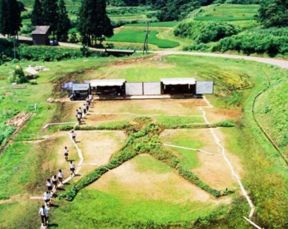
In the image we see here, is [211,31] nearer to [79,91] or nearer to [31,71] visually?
[31,71]

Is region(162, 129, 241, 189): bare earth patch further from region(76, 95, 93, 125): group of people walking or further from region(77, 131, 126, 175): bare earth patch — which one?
region(76, 95, 93, 125): group of people walking

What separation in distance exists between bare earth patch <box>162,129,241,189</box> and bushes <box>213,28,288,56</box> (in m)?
37.9

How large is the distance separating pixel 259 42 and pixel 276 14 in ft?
41.6

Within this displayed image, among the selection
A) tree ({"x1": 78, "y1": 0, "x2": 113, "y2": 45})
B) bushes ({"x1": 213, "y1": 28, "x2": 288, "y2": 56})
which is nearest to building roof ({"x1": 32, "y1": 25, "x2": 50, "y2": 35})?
tree ({"x1": 78, "y1": 0, "x2": 113, "y2": 45})

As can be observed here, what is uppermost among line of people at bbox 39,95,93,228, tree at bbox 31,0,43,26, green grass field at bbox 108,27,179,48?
tree at bbox 31,0,43,26

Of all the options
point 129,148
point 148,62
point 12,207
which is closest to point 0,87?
point 148,62

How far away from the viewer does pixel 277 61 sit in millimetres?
72750

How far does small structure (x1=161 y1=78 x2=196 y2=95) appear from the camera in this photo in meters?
56.2

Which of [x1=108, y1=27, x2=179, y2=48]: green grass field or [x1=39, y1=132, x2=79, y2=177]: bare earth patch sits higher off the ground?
[x1=39, y1=132, x2=79, y2=177]: bare earth patch

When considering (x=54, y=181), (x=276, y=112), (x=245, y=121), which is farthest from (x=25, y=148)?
(x=276, y=112)

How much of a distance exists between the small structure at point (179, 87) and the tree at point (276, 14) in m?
37.1

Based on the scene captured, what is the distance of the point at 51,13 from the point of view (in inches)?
3844

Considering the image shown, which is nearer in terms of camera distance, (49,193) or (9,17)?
(49,193)

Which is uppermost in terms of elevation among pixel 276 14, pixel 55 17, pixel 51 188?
pixel 276 14
